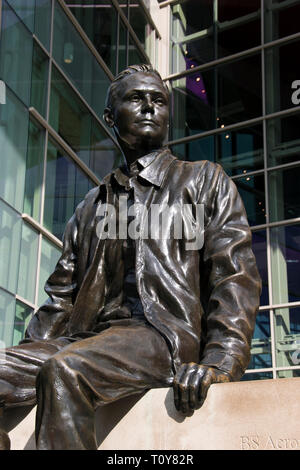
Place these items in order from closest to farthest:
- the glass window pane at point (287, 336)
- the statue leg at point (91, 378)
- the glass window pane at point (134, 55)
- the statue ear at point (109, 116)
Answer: the statue leg at point (91, 378) → the statue ear at point (109, 116) → the glass window pane at point (287, 336) → the glass window pane at point (134, 55)

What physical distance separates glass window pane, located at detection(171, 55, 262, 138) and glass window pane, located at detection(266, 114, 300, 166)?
70 cm

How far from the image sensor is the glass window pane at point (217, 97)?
21156 millimetres

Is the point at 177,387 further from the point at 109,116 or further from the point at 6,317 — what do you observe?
the point at 6,317

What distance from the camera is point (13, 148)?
14008 millimetres

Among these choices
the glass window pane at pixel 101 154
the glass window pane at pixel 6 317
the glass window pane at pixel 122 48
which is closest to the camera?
the glass window pane at pixel 6 317

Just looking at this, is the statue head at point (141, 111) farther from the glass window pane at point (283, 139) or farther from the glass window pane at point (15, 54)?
the glass window pane at point (283, 139)

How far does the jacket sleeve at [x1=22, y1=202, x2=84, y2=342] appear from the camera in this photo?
5.05m

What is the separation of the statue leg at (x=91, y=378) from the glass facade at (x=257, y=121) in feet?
47.9

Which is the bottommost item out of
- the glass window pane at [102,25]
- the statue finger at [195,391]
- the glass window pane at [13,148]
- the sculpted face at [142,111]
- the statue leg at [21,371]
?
the statue finger at [195,391]

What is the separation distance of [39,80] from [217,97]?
7.31 m

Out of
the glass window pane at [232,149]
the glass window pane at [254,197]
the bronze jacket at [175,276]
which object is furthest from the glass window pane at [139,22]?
the bronze jacket at [175,276]

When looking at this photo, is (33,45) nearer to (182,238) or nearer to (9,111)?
(9,111)

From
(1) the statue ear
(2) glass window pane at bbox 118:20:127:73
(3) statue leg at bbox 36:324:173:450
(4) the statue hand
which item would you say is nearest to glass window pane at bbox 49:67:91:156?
(2) glass window pane at bbox 118:20:127:73
